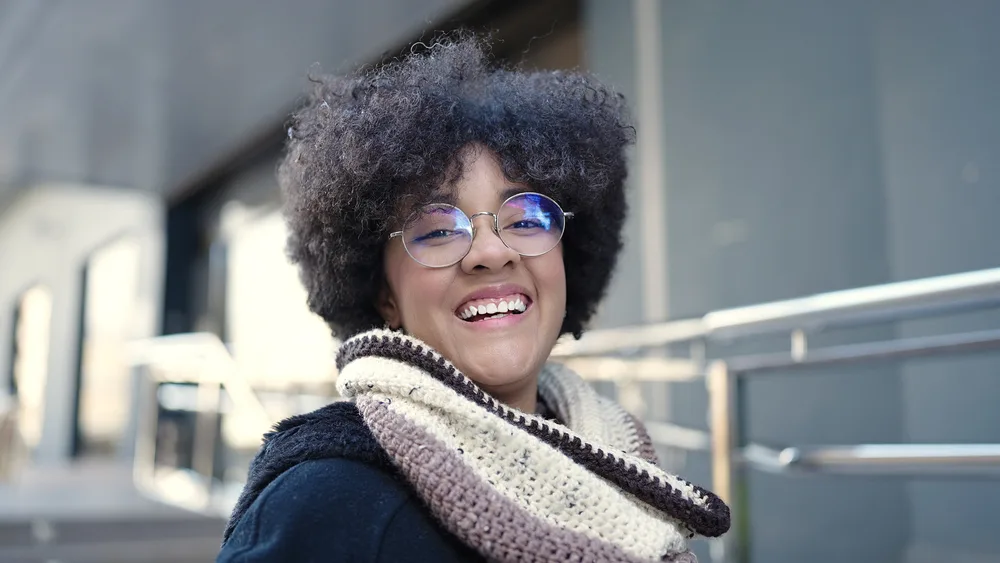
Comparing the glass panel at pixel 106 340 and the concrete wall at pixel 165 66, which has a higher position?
the concrete wall at pixel 165 66

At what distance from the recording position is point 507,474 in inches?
40.7

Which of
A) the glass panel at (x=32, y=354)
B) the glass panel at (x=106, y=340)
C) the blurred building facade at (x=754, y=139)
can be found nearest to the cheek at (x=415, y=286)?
the blurred building facade at (x=754, y=139)

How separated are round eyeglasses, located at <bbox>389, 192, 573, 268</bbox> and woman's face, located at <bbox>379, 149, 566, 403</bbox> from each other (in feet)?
0.04

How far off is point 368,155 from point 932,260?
214cm

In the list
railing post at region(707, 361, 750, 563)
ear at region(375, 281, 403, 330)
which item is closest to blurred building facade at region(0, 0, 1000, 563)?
railing post at region(707, 361, 750, 563)

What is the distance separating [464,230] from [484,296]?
0.30 feet

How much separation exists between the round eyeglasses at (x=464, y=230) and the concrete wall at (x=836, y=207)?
1.40 metres

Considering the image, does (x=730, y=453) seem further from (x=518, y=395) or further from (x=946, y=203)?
(x=946, y=203)

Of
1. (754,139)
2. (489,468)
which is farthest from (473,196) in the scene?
(754,139)

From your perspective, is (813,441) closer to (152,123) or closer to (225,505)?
(225,505)

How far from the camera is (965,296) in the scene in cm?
156

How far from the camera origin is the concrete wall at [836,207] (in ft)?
8.46

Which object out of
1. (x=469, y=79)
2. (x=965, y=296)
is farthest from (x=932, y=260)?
(x=469, y=79)

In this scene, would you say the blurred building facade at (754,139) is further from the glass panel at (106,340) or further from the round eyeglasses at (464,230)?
the glass panel at (106,340)
